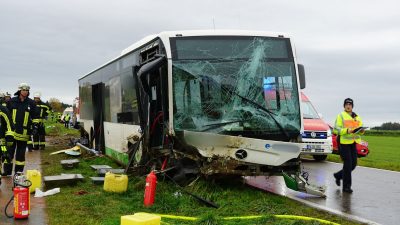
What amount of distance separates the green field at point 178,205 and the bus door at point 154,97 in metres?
0.94

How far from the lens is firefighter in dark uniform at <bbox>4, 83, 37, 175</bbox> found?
11.7 meters

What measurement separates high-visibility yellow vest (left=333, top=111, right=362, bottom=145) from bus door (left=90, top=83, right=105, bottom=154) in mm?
8569

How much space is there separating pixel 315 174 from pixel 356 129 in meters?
4.05

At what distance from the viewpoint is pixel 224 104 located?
31.4ft

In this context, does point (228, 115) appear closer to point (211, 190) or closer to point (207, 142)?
point (207, 142)

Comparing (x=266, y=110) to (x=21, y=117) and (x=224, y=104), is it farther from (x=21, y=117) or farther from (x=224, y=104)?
(x=21, y=117)

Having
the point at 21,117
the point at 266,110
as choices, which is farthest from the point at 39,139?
the point at 266,110

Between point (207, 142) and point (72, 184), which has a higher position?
point (207, 142)

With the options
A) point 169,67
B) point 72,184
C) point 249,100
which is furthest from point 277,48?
point 72,184

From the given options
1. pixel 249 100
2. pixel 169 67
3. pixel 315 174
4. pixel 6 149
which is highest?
pixel 169 67

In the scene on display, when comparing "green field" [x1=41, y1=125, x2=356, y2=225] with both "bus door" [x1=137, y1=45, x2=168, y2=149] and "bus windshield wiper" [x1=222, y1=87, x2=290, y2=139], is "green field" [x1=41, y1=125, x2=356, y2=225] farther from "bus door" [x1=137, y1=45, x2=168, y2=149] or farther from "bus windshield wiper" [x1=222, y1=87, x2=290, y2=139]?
"bus windshield wiper" [x1=222, y1=87, x2=290, y2=139]

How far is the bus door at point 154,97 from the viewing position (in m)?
9.60

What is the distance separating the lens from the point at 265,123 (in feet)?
31.6

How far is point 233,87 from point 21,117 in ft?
17.2
